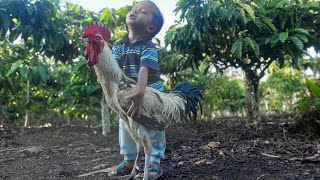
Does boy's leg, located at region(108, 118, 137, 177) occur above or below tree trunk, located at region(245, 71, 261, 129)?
below

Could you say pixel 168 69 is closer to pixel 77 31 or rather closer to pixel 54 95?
pixel 77 31

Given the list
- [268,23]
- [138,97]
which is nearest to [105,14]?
[268,23]

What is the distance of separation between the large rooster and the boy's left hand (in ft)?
0.20

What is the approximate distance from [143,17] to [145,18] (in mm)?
17

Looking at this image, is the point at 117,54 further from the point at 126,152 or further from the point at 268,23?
the point at 268,23

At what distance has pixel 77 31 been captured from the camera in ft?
17.5

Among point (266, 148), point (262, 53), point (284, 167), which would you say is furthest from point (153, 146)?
point (262, 53)

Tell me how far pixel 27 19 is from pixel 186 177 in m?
2.90

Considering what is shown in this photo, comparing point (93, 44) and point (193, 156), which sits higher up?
point (93, 44)

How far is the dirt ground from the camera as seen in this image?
305 centimetres

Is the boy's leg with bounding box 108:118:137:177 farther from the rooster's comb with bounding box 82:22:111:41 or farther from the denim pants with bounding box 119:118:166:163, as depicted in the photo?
the rooster's comb with bounding box 82:22:111:41

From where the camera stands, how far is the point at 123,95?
2.39 meters

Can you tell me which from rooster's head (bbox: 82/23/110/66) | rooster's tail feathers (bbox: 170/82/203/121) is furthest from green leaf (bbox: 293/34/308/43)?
rooster's head (bbox: 82/23/110/66)

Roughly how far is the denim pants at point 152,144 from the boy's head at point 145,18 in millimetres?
756
